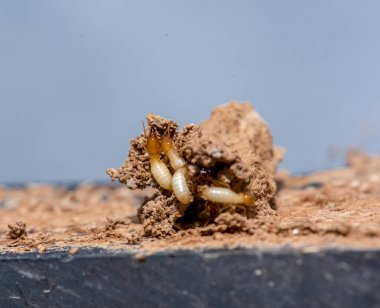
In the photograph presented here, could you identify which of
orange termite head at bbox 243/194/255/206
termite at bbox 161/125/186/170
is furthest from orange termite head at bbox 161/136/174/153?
orange termite head at bbox 243/194/255/206

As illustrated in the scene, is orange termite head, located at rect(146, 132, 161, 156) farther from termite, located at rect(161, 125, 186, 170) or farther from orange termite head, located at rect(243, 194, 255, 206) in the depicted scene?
orange termite head, located at rect(243, 194, 255, 206)

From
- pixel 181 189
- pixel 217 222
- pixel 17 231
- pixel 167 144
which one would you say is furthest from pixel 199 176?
pixel 17 231

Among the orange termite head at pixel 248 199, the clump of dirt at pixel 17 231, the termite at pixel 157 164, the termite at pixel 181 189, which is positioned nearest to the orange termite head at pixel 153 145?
the termite at pixel 157 164

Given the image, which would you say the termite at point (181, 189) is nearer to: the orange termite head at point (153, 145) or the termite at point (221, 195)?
the termite at point (221, 195)

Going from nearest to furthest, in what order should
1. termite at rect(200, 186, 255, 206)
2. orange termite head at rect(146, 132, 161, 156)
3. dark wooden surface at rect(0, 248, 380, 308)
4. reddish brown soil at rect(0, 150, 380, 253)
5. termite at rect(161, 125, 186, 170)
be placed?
dark wooden surface at rect(0, 248, 380, 308), reddish brown soil at rect(0, 150, 380, 253), termite at rect(200, 186, 255, 206), termite at rect(161, 125, 186, 170), orange termite head at rect(146, 132, 161, 156)

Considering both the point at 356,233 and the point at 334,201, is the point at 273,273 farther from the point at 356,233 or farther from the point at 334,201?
the point at 334,201

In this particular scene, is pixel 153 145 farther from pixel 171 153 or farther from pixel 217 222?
pixel 217 222

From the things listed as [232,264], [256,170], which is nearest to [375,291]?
[232,264]
